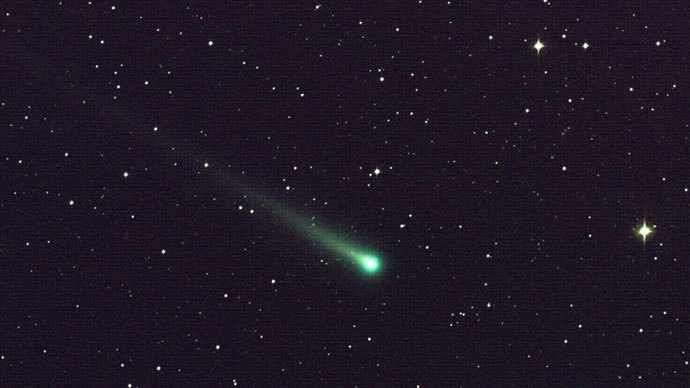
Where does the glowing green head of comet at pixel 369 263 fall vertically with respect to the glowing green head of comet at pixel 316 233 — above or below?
below

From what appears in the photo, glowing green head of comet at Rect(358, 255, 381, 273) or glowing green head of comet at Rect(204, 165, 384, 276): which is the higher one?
glowing green head of comet at Rect(204, 165, 384, 276)

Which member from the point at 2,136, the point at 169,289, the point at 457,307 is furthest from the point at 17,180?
the point at 457,307

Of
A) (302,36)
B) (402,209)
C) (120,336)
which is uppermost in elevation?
(302,36)

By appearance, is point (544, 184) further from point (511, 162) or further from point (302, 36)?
point (302, 36)

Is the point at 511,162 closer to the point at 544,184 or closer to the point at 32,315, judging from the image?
the point at 544,184

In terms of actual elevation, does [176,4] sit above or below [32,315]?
above

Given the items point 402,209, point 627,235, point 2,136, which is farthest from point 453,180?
point 2,136

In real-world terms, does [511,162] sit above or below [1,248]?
above
